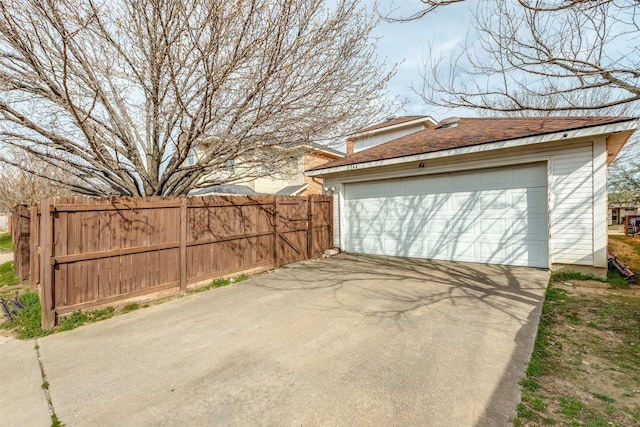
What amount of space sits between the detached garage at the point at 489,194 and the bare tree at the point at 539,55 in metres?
2.48

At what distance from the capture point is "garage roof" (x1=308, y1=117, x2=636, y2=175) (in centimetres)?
624

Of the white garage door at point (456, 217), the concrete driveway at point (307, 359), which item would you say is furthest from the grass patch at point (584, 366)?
the white garage door at point (456, 217)

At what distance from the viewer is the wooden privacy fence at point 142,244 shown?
4.18 meters

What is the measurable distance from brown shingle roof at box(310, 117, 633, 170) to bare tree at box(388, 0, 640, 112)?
243 cm

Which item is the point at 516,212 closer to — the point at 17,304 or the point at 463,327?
the point at 463,327

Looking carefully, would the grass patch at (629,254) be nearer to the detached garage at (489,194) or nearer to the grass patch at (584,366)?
the detached garage at (489,194)

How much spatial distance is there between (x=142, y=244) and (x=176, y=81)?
273 centimetres

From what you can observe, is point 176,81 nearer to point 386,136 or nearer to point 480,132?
point 480,132

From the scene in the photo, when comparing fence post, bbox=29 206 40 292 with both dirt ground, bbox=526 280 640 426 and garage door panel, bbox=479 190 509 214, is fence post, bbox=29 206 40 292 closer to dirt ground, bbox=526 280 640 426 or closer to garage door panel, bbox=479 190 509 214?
dirt ground, bbox=526 280 640 426

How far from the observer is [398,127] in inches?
673

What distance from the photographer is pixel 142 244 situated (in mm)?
5039

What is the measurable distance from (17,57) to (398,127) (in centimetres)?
1570

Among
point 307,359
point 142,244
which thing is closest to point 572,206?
point 307,359

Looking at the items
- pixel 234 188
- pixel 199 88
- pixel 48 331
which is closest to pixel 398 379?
pixel 48 331
